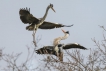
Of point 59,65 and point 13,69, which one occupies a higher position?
point 59,65

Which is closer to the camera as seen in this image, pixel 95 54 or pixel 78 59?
pixel 78 59

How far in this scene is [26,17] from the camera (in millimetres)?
12484

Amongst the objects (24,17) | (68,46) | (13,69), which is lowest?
(13,69)

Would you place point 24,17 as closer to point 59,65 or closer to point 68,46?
point 68,46

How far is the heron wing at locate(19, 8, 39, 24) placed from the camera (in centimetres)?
1201

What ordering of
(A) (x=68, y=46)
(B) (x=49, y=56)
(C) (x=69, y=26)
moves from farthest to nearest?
(C) (x=69, y=26) < (A) (x=68, y=46) < (B) (x=49, y=56)

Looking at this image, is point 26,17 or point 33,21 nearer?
point 26,17

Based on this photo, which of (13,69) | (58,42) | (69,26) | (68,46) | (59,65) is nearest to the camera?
(59,65)

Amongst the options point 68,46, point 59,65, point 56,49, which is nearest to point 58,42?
point 56,49

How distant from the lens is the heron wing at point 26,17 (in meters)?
12.0

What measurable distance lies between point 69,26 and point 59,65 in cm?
658

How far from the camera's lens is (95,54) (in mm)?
6398

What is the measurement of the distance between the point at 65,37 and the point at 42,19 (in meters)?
2.96

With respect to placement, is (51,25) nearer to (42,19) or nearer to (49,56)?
(42,19)
